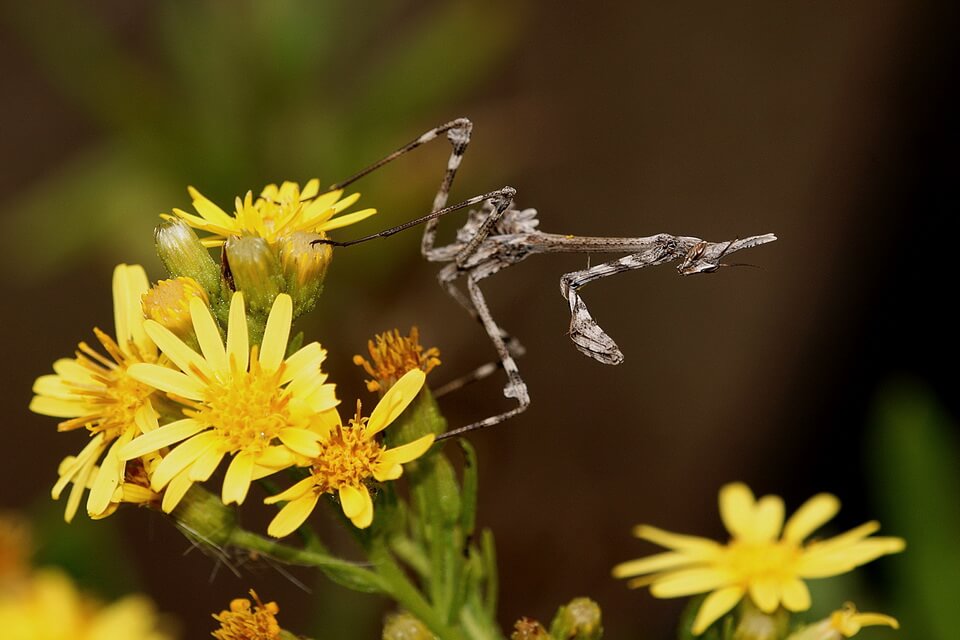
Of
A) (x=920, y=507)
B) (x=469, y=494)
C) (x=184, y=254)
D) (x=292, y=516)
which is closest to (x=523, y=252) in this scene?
(x=469, y=494)

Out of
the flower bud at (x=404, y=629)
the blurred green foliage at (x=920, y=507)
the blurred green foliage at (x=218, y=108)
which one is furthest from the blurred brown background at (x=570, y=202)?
the flower bud at (x=404, y=629)

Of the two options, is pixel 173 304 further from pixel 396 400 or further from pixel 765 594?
pixel 765 594

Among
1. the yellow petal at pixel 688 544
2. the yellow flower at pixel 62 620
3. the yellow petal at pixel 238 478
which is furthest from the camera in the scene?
the yellow petal at pixel 688 544

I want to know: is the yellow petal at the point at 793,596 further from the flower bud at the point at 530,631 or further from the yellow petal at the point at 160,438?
the yellow petal at the point at 160,438

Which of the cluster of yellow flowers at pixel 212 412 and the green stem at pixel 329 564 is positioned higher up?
the cluster of yellow flowers at pixel 212 412

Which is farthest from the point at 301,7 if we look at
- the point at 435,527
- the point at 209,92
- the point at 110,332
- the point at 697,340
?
the point at 435,527

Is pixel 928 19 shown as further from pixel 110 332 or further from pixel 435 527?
pixel 110 332

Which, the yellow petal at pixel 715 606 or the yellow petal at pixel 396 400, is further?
the yellow petal at pixel 715 606
